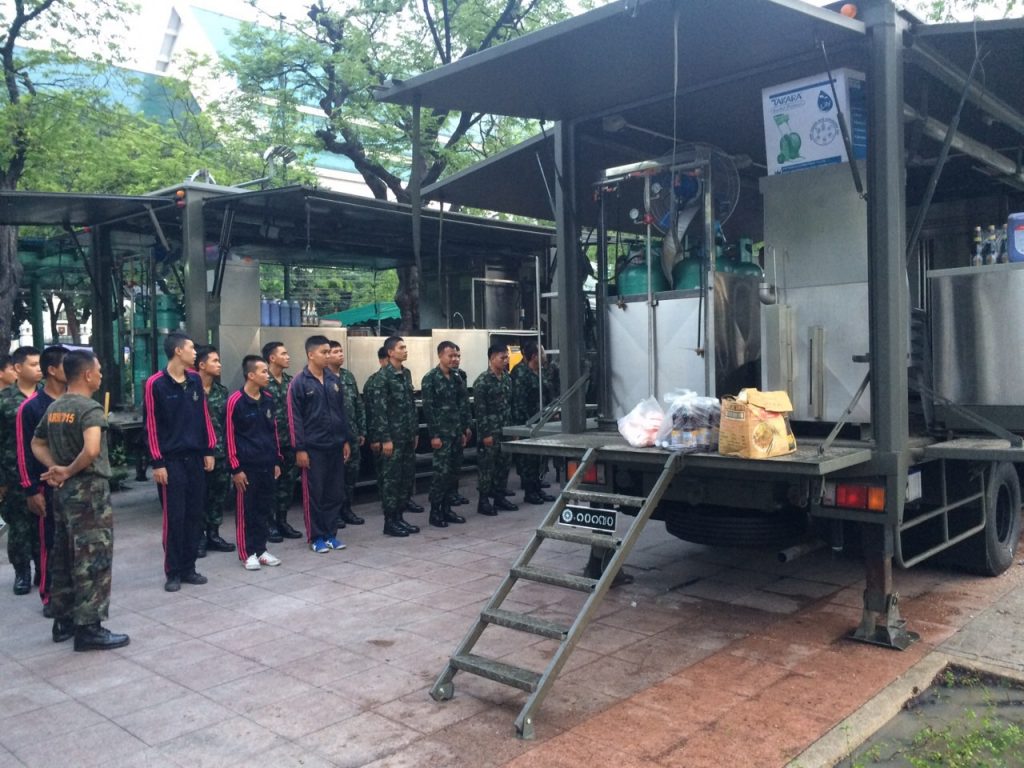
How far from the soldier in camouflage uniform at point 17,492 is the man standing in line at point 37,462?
42 centimetres

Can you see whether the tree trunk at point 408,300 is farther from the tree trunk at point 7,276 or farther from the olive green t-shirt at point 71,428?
the olive green t-shirt at point 71,428

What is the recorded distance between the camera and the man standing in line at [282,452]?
805 cm

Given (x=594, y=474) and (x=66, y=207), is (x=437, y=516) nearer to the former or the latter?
(x=594, y=474)

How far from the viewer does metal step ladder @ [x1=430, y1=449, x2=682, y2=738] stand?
3738 millimetres

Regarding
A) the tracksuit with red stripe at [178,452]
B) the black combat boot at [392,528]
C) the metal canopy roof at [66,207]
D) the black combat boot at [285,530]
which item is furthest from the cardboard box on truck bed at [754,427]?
the metal canopy roof at [66,207]

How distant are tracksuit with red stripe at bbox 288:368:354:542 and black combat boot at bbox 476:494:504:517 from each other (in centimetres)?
203

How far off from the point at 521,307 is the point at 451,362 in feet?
14.4

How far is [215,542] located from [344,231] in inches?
178

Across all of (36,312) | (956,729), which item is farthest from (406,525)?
(36,312)

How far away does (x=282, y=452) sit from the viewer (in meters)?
8.23

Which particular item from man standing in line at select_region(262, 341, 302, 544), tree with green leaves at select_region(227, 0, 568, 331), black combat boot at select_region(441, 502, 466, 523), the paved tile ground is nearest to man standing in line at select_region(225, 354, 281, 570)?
the paved tile ground

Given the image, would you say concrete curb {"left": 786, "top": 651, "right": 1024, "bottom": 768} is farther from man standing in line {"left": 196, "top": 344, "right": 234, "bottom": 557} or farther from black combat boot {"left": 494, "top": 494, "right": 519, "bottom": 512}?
man standing in line {"left": 196, "top": 344, "right": 234, "bottom": 557}

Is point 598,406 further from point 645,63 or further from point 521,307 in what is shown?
point 521,307

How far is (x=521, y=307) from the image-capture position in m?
12.7
